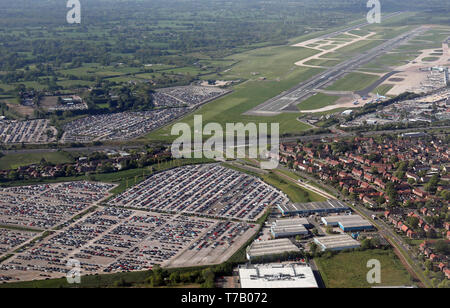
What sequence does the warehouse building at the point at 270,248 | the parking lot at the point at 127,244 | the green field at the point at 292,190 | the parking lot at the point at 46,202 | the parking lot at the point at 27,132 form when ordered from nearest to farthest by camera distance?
the parking lot at the point at 127,244 → the warehouse building at the point at 270,248 → the parking lot at the point at 46,202 → the green field at the point at 292,190 → the parking lot at the point at 27,132

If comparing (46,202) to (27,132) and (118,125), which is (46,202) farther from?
(118,125)

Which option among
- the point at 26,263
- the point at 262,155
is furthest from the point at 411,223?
the point at 26,263

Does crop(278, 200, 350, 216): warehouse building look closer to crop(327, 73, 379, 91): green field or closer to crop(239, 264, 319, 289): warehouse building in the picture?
crop(239, 264, 319, 289): warehouse building

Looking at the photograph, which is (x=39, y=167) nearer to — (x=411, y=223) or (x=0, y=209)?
(x=0, y=209)

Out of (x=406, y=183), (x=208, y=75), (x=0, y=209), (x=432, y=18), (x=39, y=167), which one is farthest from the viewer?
(x=432, y=18)
